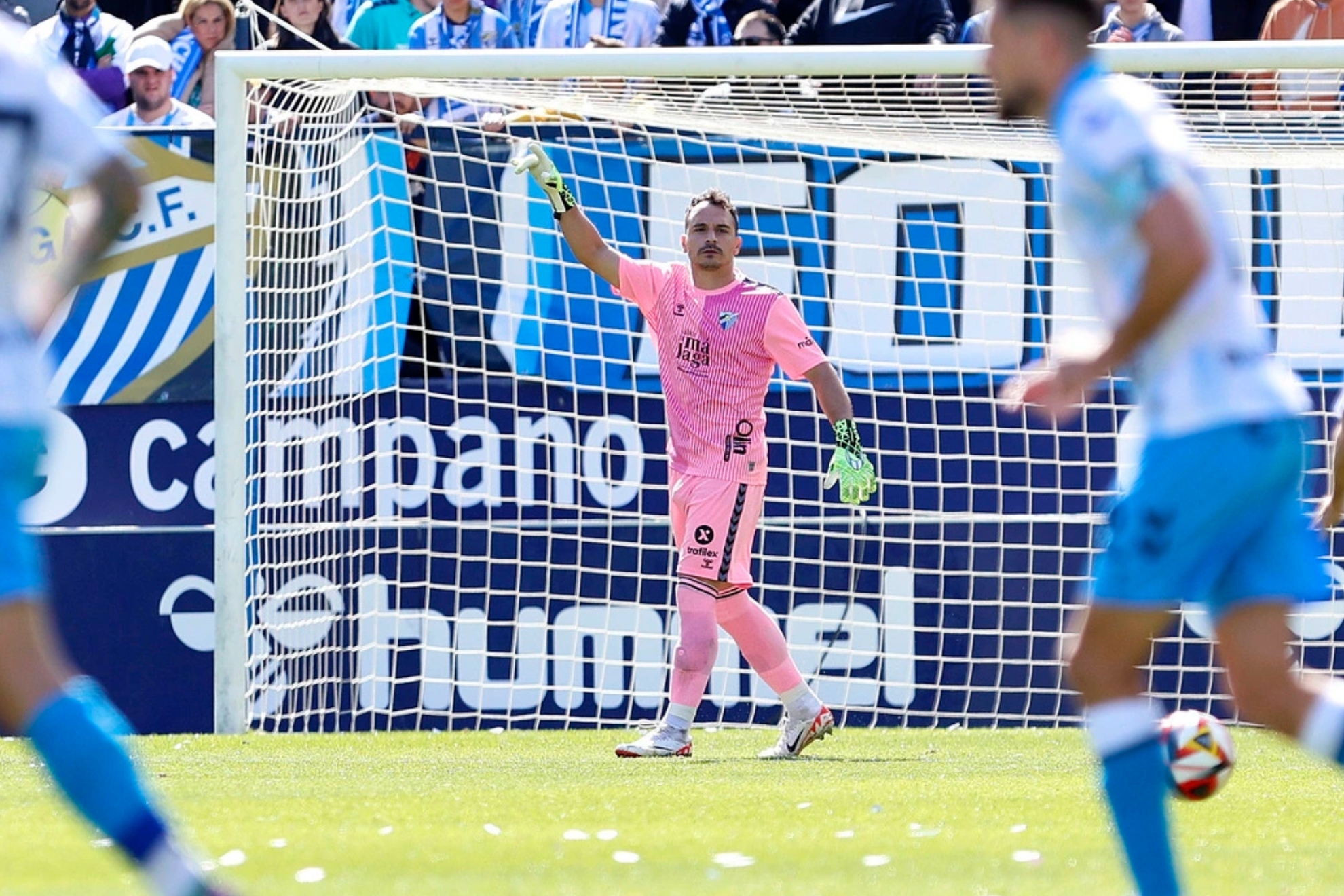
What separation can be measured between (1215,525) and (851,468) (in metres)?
4.56

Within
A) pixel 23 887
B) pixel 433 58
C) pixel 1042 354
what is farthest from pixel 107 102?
pixel 23 887

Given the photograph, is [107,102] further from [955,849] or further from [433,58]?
[955,849]

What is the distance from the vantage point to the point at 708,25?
1243 cm

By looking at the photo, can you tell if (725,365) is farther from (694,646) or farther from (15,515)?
(15,515)

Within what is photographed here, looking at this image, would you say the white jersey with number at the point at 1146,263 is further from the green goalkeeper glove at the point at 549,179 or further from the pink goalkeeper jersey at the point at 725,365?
the green goalkeeper glove at the point at 549,179

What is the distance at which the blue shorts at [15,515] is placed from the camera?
12.1 ft

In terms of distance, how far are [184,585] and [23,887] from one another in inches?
Result: 252

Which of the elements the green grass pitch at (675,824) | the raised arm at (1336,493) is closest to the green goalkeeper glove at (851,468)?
the green grass pitch at (675,824)

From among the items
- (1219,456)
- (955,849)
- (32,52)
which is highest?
(32,52)

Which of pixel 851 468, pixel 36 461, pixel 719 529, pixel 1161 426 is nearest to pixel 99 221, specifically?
pixel 36 461

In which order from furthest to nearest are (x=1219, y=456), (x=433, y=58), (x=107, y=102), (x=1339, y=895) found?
(x=107, y=102) < (x=433, y=58) < (x=1339, y=895) < (x=1219, y=456)

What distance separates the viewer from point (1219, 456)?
381cm

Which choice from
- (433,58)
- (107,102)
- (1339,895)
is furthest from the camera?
(107,102)

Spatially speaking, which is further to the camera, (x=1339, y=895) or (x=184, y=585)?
(x=184, y=585)
